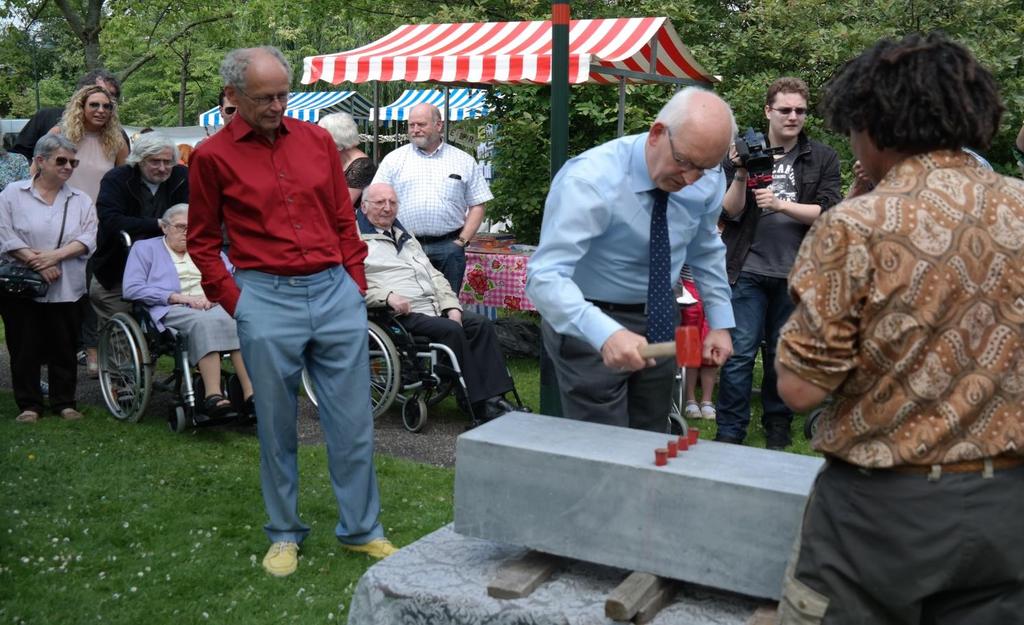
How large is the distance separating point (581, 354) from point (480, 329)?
3.56 m

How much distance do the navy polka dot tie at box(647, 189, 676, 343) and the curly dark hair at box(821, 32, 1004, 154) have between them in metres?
1.47

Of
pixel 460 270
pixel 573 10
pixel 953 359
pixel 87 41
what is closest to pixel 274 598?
pixel 953 359

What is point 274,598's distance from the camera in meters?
4.43

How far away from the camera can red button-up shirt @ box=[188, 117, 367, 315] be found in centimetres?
434

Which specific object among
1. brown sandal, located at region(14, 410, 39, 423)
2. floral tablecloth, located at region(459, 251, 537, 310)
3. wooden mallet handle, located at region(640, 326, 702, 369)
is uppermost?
wooden mallet handle, located at region(640, 326, 702, 369)

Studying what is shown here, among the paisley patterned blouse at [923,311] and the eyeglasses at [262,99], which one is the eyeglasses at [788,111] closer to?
the eyeglasses at [262,99]

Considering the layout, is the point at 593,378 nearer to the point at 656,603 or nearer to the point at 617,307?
the point at 617,307

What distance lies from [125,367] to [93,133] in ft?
5.55

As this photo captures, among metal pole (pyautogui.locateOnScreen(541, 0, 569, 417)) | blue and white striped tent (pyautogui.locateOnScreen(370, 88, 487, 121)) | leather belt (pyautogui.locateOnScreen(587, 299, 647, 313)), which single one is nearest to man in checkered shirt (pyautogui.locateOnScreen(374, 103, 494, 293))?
metal pole (pyautogui.locateOnScreen(541, 0, 569, 417))

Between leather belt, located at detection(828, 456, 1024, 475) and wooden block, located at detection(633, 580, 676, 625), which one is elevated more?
leather belt, located at detection(828, 456, 1024, 475)

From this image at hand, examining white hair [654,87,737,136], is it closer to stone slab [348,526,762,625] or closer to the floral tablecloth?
stone slab [348,526,762,625]

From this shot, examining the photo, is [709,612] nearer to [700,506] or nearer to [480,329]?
[700,506]

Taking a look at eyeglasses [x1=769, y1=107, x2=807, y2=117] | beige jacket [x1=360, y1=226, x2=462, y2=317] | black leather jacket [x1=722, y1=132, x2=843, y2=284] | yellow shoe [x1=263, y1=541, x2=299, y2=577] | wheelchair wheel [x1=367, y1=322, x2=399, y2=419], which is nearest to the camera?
yellow shoe [x1=263, y1=541, x2=299, y2=577]

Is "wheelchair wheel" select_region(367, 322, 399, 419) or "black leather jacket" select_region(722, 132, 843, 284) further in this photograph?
"wheelchair wheel" select_region(367, 322, 399, 419)
